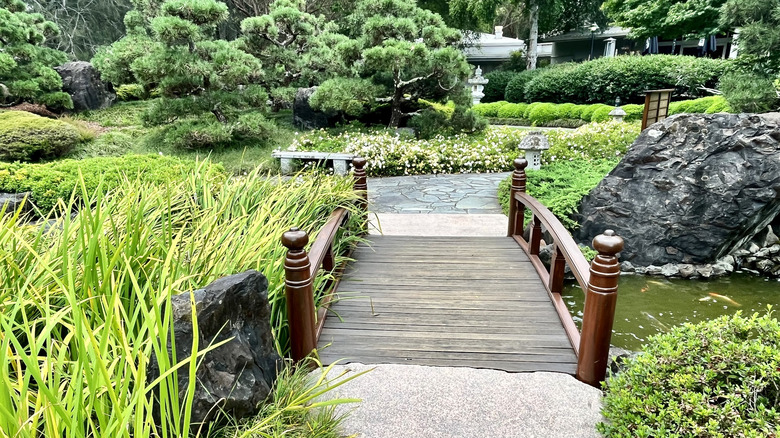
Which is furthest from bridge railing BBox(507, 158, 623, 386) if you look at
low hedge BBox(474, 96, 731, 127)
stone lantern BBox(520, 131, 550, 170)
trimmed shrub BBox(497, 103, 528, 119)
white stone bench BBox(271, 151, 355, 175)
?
trimmed shrub BBox(497, 103, 528, 119)

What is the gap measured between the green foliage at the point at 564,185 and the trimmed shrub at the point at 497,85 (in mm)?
13699

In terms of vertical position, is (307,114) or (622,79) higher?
(622,79)

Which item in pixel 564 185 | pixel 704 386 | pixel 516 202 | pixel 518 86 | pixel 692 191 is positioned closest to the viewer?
pixel 704 386

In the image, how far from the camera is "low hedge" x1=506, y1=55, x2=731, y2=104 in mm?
14086

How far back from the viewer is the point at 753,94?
24.0 feet

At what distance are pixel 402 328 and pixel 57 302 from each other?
1.78 metres

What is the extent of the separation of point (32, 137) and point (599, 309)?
942cm

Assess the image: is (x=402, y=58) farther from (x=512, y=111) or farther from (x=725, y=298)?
(x=512, y=111)

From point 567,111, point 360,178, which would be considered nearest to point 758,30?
point 360,178

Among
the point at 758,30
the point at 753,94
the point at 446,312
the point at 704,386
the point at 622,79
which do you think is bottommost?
the point at 446,312

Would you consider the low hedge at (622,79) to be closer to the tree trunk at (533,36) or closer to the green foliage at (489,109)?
the green foliage at (489,109)

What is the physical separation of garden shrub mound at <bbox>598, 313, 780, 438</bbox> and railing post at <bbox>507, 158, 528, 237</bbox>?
2535 millimetres

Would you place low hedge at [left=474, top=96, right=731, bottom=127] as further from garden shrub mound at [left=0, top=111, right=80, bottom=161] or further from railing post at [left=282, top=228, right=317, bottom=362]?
railing post at [left=282, top=228, right=317, bottom=362]

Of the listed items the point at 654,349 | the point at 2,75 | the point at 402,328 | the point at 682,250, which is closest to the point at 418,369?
the point at 402,328
